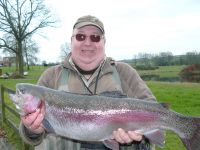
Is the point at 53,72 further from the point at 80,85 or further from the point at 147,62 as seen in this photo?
the point at 147,62

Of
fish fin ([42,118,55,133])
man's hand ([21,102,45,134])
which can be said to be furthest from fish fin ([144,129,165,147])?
man's hand ([21,102,45,134])

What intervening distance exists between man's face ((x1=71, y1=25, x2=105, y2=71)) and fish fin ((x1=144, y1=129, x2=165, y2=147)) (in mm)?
1149

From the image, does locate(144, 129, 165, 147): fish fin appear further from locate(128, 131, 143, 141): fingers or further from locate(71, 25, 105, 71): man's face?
locate(71, 25, 105, 71): man's face

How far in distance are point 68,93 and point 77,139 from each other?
55 centimetres

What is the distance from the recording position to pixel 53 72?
5.15m

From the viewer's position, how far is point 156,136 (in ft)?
15.0

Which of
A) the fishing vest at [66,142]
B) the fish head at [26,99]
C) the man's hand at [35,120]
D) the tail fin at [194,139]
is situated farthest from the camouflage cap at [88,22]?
the tail fin at [194,139]

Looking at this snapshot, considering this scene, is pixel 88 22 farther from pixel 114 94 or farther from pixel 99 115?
pixel 99 115

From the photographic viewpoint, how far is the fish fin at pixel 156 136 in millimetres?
4555

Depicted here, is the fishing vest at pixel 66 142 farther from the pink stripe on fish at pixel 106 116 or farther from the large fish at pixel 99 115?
the pink stripe on fish at pixel 106 116

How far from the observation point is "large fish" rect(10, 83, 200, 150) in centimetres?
448

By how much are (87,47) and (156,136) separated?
1.43 meters

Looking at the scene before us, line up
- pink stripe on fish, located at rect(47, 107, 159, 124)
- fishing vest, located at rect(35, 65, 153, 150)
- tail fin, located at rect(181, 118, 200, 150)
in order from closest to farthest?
tail fin, located at rect(181, 118, 200, 150)
pink stripe on fish, located at rect(47, 107, 159, 124)
fishing vest, located at rect(35, 65, 153, 150)

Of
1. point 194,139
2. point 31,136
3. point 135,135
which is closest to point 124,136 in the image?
point 135,135
